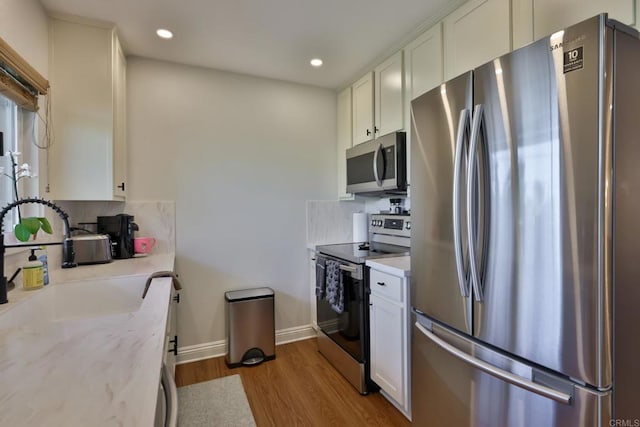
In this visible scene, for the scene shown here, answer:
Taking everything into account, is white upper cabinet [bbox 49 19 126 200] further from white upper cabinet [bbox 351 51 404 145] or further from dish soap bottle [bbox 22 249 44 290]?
white upper cabinet [bbox 351 51 404 145]

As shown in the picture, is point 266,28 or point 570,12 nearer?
point 570,12

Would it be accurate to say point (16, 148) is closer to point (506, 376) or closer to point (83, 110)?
point (83, 110)

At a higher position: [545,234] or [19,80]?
[19,80]

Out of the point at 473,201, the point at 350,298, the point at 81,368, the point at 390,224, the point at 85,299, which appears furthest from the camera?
the point at 390,224

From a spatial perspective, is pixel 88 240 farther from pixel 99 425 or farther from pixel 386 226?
pixel 386 226

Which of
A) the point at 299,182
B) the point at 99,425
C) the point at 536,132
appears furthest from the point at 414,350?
the point at 299,182

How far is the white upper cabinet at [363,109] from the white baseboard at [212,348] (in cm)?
191

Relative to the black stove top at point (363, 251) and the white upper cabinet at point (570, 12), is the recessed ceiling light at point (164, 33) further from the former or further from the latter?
the white upper cabinet at point (570, 12)

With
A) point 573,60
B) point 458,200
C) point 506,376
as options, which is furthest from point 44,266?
point 573,60

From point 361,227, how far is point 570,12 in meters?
2.08

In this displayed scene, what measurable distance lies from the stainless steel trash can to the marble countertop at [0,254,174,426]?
142 cm

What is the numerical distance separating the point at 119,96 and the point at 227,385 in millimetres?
2214

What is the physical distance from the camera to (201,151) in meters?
2.69

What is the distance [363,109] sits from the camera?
2734 mm
